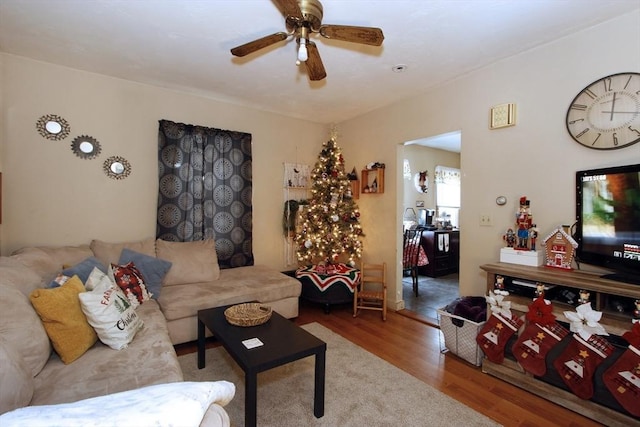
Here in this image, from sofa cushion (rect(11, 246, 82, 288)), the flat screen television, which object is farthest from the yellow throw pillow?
the flat screen television

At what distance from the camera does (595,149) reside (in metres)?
2.29

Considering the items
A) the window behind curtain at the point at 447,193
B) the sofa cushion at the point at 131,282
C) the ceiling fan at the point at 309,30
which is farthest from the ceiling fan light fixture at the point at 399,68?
the window behind curtain at the point at 447,193

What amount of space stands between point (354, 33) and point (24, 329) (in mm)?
2387

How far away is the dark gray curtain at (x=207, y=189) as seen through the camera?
3559mm

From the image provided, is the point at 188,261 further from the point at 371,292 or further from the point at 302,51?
the point at 302,51

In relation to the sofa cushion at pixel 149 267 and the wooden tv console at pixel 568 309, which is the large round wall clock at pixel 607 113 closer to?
the wooden tv console at pixel 568 309

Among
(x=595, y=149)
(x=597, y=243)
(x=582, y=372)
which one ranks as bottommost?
(x=582, y=372)

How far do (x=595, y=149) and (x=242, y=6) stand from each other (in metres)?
2.75

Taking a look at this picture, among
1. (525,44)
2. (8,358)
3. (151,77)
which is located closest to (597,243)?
(525,44)

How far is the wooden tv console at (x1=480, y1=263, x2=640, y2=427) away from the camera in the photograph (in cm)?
185

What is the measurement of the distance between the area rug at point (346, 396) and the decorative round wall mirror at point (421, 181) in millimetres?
4255

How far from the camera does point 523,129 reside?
→ 8.87 ft

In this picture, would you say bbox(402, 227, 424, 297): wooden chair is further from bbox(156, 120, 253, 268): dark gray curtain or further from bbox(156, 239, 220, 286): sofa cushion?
bbox(156, 239, 220, 286): sofa cushion

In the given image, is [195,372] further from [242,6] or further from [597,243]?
[597,243]
